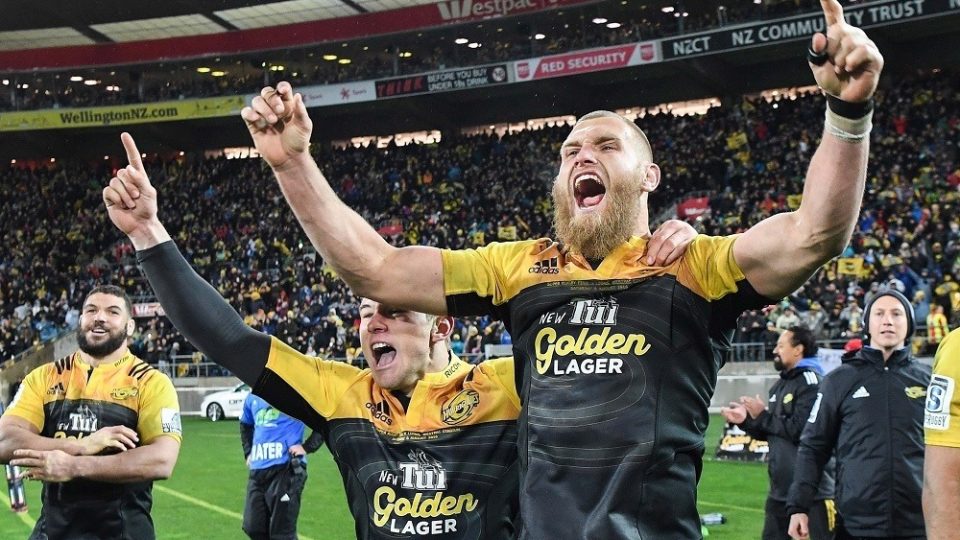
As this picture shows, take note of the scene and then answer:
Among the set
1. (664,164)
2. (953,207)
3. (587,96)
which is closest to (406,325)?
(953,207)

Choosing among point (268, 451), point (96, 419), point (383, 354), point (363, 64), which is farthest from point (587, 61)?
point (383, 354)

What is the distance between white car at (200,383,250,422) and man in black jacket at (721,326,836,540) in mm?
18763

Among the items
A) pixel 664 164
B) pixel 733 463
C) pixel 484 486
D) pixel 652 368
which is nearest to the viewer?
pixel 652 368

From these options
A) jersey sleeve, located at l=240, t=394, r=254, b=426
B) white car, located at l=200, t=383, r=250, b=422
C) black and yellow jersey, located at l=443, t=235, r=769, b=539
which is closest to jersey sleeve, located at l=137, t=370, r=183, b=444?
black and yellow jersey, located at l=443, t=235, r=769, b=539

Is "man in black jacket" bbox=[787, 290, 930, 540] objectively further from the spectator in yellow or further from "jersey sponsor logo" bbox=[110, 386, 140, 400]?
the spectator in yellow

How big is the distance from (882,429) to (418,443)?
334cm

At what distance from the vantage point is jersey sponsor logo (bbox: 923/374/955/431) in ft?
11.5

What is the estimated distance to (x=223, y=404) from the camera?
2605cm

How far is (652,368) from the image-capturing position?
3.01m

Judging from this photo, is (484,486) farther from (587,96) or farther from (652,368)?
(587,96)

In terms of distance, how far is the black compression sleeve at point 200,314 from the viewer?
3.67 m

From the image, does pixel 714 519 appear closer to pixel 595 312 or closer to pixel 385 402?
pixel 385 402

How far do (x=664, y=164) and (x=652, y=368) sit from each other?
29.7 m

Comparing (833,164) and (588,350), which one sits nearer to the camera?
(833,164)
